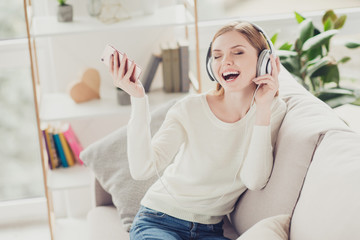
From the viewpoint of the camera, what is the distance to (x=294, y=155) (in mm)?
1460

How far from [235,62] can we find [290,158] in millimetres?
296

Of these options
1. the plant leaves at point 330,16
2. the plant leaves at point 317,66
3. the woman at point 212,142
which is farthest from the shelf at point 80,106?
the woman at point 212,142

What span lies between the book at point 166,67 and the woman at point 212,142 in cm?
89

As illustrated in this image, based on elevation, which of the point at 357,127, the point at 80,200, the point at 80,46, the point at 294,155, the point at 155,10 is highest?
the point at 155,10

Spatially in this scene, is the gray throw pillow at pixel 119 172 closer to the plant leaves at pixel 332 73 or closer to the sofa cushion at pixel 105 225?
the sofa cushion at pixel 105 225

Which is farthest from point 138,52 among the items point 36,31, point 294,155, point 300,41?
point 294,155

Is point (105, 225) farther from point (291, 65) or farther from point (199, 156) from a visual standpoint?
point (291, 65)

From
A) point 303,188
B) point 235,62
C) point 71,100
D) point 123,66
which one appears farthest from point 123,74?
point 71,100

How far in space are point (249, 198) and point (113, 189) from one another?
550 mm

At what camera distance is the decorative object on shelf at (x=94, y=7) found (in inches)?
96.5

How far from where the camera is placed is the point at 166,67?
2.55 metres

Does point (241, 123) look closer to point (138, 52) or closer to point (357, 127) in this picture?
point (138, 52)

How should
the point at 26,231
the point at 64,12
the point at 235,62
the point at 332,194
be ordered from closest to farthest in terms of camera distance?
the point at 332,194 < the point at 235,62 < the point at 64,12 < the point at 26,231

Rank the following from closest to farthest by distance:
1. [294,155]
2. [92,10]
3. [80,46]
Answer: [294,155] → [92,10] → [80,46]
